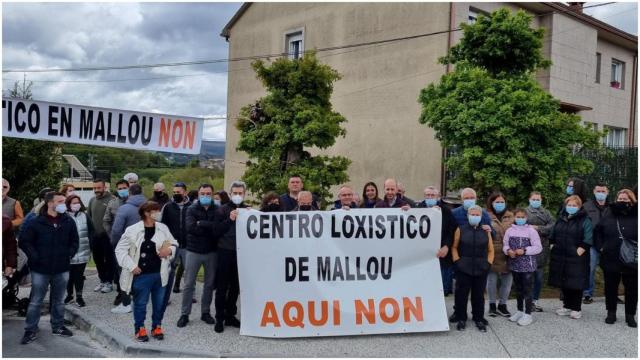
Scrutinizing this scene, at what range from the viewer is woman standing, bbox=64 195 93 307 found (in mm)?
7648

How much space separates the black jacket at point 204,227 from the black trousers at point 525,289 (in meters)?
3.73

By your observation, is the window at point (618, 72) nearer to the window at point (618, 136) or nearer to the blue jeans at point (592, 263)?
the window at point (618, 136)

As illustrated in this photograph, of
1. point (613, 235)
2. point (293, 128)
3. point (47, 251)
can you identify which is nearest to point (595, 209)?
point (613, 235)

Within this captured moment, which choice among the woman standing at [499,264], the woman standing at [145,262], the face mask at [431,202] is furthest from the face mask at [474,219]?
the woman standing at [145,262]

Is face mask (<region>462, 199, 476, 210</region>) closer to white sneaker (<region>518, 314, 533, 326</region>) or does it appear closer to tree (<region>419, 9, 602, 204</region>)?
white sneaker (<region>518, 314, 533, 326</region>)

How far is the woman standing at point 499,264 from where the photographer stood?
23.5 feet

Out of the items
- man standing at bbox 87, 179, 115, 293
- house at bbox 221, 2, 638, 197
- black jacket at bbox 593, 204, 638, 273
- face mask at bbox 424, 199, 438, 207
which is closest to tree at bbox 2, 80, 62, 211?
house at bbox 221, 2, 638, 197

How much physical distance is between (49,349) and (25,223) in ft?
4.72

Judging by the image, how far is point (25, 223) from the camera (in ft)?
20.8

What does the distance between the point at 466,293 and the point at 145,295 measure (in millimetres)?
3770

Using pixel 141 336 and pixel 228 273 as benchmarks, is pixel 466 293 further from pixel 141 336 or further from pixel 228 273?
pixel 141 336

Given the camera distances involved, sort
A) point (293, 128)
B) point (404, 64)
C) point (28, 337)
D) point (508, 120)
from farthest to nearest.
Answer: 1. point (404, 64)
2. point (293, 128)
3. point (508, 120)
4. point (28, 337)

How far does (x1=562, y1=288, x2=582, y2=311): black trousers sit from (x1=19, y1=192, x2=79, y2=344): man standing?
6.29 metres

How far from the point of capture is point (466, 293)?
22.3 ft
